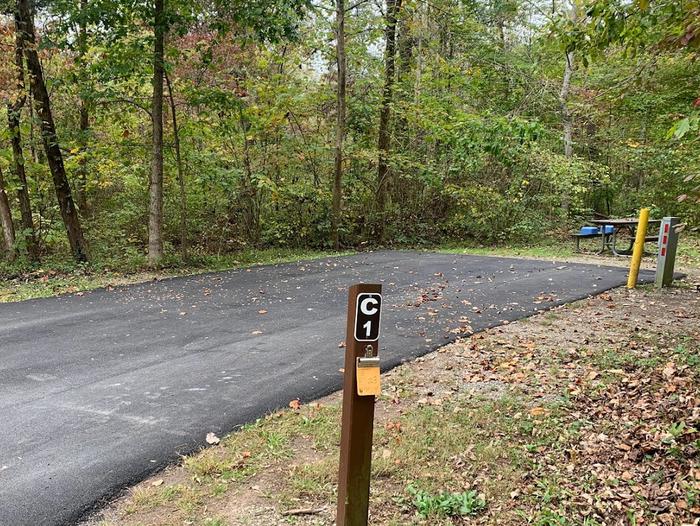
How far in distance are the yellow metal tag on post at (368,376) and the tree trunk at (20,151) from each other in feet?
31.8

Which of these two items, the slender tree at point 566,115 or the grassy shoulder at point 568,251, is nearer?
the grassy shoulder at point 568,251

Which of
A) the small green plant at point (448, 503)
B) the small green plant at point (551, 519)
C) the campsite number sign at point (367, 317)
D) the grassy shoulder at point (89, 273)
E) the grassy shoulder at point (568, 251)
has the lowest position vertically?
the grassy shoulder at point (89, 273)

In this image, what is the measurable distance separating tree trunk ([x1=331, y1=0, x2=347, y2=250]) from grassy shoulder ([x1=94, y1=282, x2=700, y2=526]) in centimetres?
964

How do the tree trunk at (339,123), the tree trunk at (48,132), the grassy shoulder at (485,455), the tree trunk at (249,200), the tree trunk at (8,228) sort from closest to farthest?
the grassy shoulder at (485,455), the tree trunk at (48,132), the tree trunk at (8,228), the tree trunk at (249,200), the tree trunk at (339,123)

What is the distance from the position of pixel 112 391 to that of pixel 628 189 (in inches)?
763

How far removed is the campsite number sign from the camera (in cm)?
209

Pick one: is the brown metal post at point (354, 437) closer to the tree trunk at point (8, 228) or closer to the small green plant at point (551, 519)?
the small green plant at point (551, 519)

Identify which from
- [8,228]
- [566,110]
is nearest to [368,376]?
[8,228]

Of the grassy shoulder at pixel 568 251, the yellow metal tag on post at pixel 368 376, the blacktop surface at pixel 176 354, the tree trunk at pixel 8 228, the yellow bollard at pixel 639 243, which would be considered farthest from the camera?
the grassy shoulder at pixel 568 251

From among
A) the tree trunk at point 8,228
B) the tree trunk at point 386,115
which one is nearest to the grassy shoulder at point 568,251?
the tree trunk at point 386,115

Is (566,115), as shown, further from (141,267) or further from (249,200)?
(141,267)

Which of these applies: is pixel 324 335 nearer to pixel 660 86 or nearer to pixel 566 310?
pixel 566 310

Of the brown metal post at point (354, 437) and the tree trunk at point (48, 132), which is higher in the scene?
the tree trunk at point (48, 132)

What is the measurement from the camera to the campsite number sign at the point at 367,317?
6.84 ft
